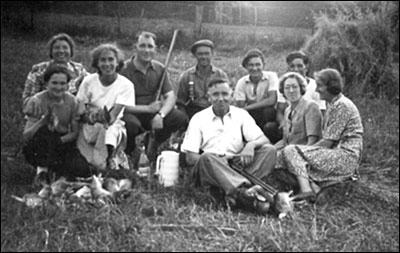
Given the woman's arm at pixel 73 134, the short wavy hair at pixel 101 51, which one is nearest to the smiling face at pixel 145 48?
the short wavy hair at pixel 101 51

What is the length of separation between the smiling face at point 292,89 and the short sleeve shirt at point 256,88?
0.72 m

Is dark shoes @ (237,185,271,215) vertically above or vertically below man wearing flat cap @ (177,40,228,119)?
below

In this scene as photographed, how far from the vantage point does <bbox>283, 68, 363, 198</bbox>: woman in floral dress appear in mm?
4297

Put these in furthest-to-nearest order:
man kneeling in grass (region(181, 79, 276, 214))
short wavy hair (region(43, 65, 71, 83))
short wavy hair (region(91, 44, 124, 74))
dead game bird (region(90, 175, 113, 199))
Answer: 1. short wavy hair (region(91, 44, 124, 74))
2. man kneeling in grass (region(181, 79, 276, 214))
3. short wavy hair (region(43, 65, 71, 83))
4. dead game bird (region(90, 175, 113, 199))

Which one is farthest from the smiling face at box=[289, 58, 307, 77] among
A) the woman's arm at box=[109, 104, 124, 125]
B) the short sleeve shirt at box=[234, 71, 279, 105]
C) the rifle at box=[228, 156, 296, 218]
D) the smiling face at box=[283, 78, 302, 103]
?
the woman's arm at box=[109, 104, 124, 125]

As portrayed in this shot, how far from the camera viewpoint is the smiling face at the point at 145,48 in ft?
16.2

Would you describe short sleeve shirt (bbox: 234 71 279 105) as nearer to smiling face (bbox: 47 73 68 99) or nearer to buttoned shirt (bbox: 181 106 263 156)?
buttoned shirt (bbox: 181 106 263 156)

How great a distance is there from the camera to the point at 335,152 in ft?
14.1

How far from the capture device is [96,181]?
13.1ft

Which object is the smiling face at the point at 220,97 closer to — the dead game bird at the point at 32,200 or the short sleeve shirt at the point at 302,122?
the short sleeve shirt at the point at 302,122

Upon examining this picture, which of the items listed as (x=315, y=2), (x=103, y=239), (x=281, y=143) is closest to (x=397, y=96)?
(x=281, y=143)

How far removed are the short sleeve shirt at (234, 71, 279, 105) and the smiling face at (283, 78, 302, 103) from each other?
28.2 inches

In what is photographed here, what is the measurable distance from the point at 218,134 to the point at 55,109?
1.31 m

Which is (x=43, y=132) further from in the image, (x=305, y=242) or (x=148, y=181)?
(x=305, y=242)
